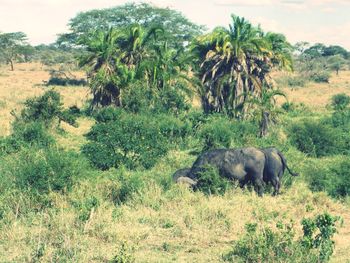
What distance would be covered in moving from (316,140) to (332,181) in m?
5.51

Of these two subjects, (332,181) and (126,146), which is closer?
(332,181)

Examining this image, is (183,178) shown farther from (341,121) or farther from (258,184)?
(341,121)

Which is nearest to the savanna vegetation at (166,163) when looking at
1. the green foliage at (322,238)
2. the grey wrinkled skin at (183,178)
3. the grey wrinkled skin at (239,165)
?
the green foliage at (322,238)

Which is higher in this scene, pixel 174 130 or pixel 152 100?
pixel 152 100

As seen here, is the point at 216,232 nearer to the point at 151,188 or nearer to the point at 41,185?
the point at 151,188

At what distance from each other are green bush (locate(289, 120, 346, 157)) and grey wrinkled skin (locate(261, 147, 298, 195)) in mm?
5101

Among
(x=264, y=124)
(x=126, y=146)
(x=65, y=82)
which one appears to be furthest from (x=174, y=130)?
(x=65, y=82)

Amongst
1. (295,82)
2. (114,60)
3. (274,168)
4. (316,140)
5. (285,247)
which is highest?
(285,247)

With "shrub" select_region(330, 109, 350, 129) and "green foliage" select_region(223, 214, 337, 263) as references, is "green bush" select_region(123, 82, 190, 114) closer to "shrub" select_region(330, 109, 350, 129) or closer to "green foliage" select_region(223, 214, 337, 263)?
"shrub" select_region(330, 109, 350, 129)

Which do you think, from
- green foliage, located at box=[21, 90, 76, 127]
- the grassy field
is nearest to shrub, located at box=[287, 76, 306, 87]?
green foliage, located at box=[21, 90, 76, 127]

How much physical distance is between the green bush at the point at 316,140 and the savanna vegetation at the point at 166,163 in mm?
39

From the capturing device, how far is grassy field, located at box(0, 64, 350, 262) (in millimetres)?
8047

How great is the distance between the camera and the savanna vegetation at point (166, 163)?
27.0 feet

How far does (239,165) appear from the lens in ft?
41.0
